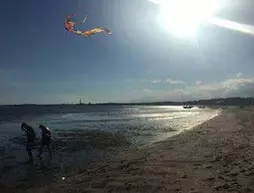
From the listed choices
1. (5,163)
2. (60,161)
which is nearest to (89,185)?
(60,161)

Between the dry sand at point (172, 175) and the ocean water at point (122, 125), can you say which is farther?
the ocean water at point (122, 125)

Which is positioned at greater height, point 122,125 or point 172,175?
point 122,125

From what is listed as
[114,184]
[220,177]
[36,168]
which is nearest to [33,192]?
[114,184]

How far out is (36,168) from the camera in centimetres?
1791

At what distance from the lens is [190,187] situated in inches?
462

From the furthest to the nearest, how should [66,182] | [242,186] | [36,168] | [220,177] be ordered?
[36,168], [66,182], [220,177], [242,186]

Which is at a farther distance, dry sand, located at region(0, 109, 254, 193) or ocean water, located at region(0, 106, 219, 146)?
ocean water, located at region(0, 106, 219, 146)

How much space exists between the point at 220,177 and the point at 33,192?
20.8ft

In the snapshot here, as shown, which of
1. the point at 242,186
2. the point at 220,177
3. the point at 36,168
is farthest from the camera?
the point at 36,168

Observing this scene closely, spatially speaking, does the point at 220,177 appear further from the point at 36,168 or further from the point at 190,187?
the point at 36,168

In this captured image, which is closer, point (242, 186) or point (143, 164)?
point (242, 186)

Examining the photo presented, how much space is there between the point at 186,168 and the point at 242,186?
412 centimetres

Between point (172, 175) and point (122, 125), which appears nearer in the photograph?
point (172, 175)

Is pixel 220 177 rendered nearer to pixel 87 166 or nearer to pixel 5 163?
pixel 87 166
